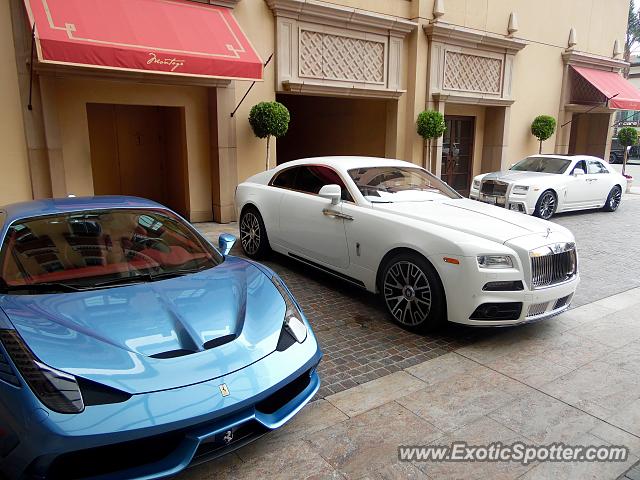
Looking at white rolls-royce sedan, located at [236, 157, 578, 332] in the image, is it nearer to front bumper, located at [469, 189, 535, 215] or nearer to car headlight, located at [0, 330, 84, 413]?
car headlight, located at [0, 330, 84, 413]

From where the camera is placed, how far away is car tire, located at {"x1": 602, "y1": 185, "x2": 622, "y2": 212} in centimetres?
1269

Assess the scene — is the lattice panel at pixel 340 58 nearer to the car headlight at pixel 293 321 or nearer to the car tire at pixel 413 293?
the car tire at pixel 413 293

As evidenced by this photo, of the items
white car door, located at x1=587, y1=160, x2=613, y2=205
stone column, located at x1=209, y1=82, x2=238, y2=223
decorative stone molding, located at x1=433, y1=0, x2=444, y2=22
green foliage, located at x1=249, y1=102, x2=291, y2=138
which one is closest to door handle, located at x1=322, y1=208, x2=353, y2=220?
green foliage, located at x1=249, y1=102, x2=291, y2=138

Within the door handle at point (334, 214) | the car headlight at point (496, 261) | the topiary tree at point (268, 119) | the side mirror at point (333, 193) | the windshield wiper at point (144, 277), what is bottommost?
the car headlight at point (496, 261)

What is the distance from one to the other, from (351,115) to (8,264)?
40.8 feet

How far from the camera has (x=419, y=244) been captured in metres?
4.50

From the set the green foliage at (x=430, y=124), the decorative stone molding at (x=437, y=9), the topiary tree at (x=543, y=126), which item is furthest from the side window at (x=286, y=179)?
the topiary tree at (x=543, y=126)

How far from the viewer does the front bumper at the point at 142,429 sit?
6.90ft

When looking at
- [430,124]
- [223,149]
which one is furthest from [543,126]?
[223,149]

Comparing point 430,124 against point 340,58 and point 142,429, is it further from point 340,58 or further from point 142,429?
point 142,429

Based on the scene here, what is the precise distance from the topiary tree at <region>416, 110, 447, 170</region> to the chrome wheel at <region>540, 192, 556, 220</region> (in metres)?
3.17

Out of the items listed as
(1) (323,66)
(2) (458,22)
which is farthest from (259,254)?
(2) (458,22)

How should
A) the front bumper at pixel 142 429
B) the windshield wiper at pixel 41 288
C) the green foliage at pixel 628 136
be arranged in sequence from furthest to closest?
the green foliage at pixel 628 136, the windshield wiper at pixel 41 288, the front bumper at pixel 142 429

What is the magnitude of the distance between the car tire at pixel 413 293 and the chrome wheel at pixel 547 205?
24.6 ft
